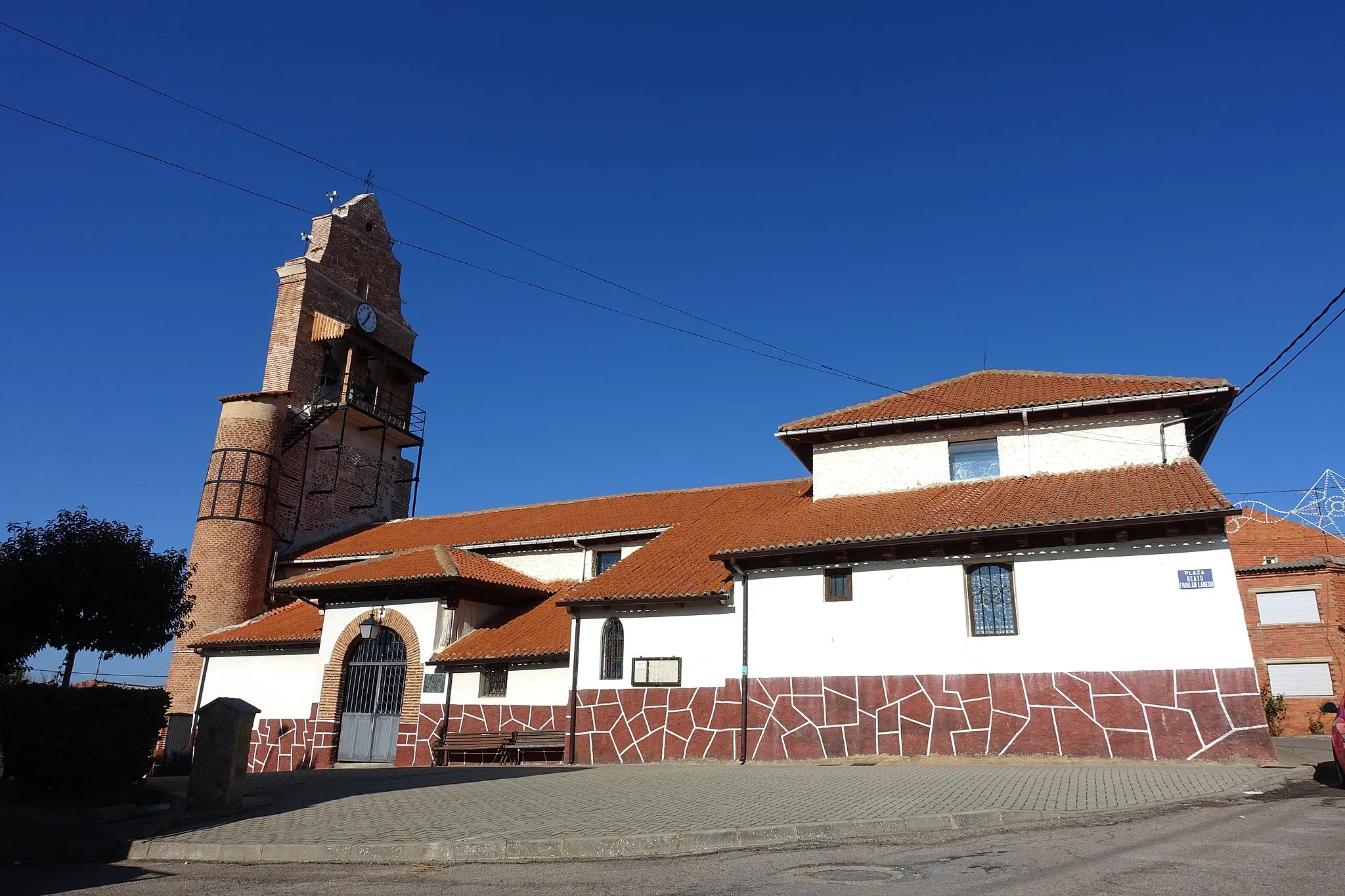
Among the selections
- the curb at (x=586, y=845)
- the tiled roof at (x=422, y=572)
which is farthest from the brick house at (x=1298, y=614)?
the curb at (x=586, y=845)

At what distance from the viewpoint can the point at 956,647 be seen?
53.1ft

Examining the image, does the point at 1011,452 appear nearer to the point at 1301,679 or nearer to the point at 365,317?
the point at 1301,679

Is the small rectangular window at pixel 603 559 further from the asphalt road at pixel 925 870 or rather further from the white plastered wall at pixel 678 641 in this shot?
the asphalt road at pixel 925 870

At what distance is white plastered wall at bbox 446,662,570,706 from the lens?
20.6 metres

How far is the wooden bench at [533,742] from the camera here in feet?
65.5

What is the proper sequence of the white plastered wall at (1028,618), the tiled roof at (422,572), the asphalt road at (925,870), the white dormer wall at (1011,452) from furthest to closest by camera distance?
the tiled roof at (422,572)
the white dormer wall at (1011,452)
the white plastered wall at (1028,618)
the asphalt road at (925,870)

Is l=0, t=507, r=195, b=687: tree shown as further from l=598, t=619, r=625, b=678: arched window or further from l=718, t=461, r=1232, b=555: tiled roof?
l=718, t=461, r=1232, b=555: tiled roof

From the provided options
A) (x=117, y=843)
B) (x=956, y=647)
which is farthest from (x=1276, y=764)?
(x=117, y=843)

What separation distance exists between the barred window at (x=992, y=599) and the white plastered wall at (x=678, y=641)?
452cm

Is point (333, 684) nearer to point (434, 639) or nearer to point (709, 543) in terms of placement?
point (434, 639)

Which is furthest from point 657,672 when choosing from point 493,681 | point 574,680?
point 493,681

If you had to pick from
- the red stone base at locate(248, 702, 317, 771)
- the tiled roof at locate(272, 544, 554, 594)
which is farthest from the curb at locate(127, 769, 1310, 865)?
the red stone base at locate(248, 702, 317, 771)

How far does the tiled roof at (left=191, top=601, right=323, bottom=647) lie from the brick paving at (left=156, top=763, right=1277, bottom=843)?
9.83 m

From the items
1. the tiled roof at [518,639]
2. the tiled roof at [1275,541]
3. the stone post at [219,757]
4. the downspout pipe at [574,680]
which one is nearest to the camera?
the stone post at [219,757]
